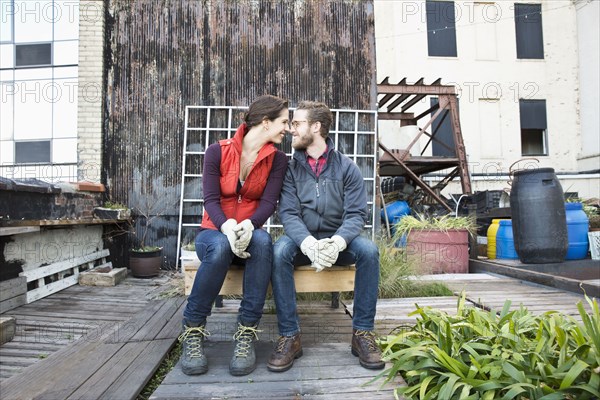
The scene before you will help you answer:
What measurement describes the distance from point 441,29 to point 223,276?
440 inches

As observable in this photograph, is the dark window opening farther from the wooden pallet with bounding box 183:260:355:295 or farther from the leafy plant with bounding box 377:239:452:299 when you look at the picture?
the wooden pallet with bounding box 183:260:355:295

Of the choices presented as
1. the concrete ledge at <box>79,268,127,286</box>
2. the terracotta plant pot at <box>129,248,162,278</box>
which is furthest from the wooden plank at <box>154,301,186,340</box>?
the terracotta plant pot at <box>129,248,162,278</box>

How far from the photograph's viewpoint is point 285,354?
73.9 inches

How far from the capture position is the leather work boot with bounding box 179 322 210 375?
70.8 inches

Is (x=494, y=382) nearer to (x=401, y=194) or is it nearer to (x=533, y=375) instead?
(x=533, y=375)

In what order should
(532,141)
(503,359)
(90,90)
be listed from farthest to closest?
(532,141) → (90,90) → (503,359)

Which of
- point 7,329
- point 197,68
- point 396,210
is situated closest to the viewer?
point 7,329

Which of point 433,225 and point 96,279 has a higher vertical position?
point 433,225

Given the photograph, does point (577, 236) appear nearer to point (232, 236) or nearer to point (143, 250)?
point (232, 236)

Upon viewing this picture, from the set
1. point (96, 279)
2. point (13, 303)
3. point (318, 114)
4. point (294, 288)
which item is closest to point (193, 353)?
point (294, 288)

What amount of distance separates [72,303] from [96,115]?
2.83 m

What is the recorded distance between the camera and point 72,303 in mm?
3480

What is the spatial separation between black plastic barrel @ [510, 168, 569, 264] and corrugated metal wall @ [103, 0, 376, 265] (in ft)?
8.07

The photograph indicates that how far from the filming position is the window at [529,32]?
11047mm
